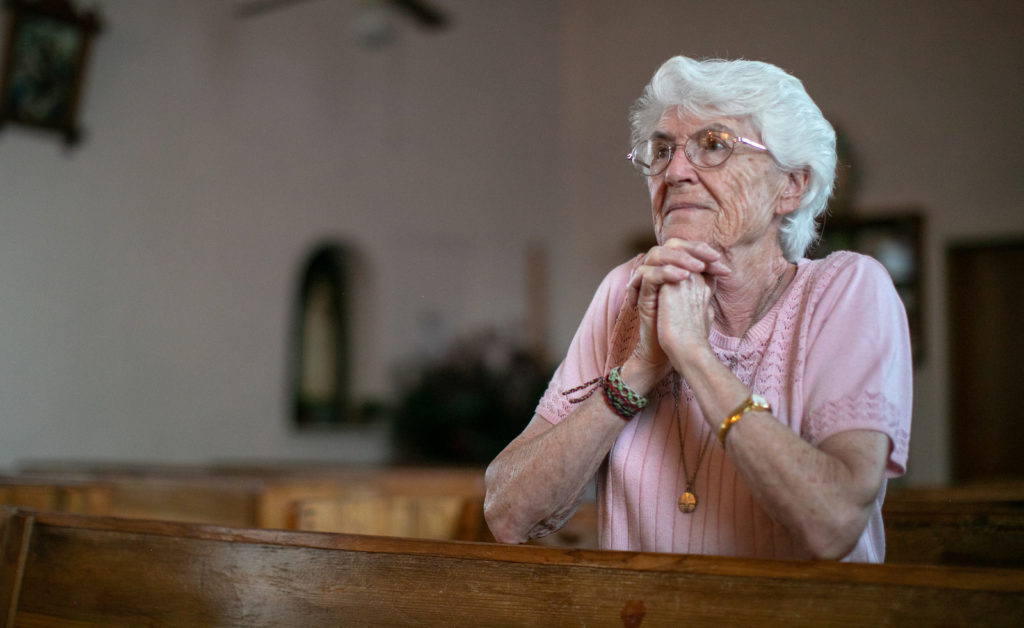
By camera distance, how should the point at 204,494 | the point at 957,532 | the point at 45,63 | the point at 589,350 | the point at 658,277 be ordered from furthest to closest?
1. the point at 45,63
2. the point at 204,494
3. the point at 957,532
4. the point at 589,350
5. the point at 658,277

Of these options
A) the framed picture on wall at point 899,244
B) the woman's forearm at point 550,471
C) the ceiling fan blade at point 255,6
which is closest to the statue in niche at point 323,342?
the ceiling fan blade at point 255,6

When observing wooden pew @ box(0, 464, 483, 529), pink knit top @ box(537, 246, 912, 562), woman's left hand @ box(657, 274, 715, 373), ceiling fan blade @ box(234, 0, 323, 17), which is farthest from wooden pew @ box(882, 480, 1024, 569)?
ceiling fan blade @ box(234, 0, 323, 17)

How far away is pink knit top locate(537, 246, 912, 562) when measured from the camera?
1.32m

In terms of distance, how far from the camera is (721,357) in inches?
60.6

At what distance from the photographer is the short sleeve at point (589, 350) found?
5.29 ft

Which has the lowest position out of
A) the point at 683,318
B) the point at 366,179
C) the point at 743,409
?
the point at 743,409

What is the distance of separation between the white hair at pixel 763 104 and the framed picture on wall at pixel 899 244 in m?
4.82

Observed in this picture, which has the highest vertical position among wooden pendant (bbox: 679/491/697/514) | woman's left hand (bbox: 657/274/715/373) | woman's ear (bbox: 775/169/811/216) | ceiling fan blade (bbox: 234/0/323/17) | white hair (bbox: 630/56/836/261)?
ceiling fan blade (bbox: 234/0/323/17)

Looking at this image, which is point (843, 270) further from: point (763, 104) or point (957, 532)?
point (957, 532)

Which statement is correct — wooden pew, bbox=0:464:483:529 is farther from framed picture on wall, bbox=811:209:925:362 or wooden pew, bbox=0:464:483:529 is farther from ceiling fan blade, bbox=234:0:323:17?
framed picture on wall, bbox=811:209:925:362

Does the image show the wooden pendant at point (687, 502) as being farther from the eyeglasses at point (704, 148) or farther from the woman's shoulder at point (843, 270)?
the eyeglasses at point (704, 148)

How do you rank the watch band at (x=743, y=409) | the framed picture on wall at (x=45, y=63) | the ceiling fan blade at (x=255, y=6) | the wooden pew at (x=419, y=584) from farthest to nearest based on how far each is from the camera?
1. the ceiling fan blade at (x=255, y=6)
2. the framed picture on wall at (x=45, y=63)
3. the watch band at (x=743, y=409)
4. the wooden pew at (x=419, y=584)

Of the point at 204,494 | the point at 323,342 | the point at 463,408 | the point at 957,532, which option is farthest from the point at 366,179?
the point at 957,532

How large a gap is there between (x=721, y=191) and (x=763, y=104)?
0.48 feet
